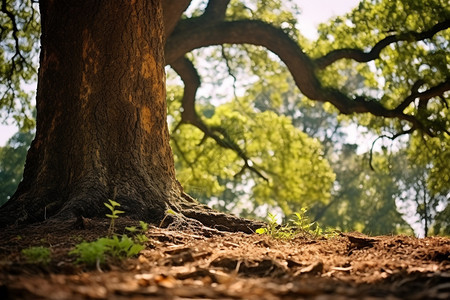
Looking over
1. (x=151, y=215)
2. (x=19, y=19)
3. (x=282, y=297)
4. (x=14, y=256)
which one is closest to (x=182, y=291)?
(x=282, y=297)

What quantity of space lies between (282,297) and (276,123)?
11.1 meters

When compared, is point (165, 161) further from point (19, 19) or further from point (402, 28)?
point (19, 19)

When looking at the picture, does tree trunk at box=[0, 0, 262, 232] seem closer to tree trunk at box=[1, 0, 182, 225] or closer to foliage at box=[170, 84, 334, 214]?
tree trunk at box=[1, 0, 182, 225]

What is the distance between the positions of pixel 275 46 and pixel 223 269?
6.93 meters

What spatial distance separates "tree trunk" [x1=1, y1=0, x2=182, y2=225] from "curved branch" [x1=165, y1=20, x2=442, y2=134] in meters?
3.47

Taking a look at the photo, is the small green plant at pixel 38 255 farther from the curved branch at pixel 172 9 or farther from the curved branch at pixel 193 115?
the curved branch at pixel 193 115

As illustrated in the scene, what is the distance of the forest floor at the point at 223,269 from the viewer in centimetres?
137

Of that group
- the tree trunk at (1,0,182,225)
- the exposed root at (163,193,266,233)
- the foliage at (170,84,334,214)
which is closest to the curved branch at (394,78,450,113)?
the foliage at (170,84,334,214)

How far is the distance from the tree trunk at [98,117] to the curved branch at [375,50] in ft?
16.2

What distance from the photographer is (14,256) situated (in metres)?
2.34

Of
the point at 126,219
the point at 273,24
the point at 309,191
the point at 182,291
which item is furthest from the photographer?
the point at 309,191

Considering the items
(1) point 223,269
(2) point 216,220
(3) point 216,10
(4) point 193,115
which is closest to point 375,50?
(3) point 216,10

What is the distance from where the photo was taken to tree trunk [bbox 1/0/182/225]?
3.86 meters

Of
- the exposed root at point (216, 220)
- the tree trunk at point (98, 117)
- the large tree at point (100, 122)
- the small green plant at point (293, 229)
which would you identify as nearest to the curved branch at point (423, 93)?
the small green plant at point (293, 229)
